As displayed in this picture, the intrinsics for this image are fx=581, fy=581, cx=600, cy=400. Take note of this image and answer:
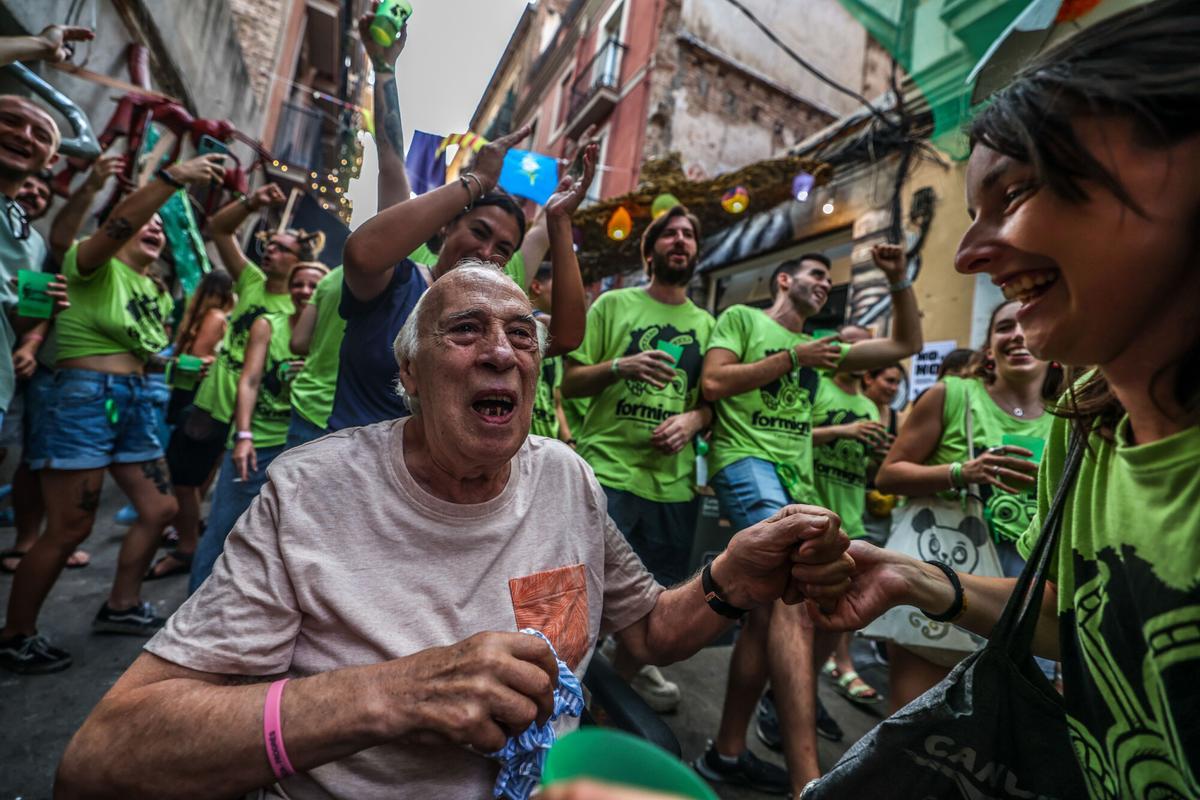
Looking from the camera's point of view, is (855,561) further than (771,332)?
No

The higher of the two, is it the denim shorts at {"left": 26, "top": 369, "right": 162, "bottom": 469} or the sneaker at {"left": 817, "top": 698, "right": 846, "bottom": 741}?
the denim shorts at {"left": 26, "top": 369, "right": 162, "bottom": 469}

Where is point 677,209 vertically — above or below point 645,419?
above

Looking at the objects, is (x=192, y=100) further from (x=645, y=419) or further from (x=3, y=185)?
(x=645, y=419)

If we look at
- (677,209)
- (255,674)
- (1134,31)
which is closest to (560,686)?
(255,674)

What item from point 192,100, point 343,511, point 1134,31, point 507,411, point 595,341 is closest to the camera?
point 1134,31

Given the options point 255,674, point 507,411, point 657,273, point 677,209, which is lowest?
point 255,674

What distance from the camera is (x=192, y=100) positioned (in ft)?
25.8

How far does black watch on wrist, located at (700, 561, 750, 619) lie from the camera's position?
1.39 metres

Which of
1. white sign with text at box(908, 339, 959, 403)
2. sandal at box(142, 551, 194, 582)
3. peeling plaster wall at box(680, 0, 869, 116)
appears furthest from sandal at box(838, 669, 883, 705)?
peeling plaster wall at box(680, 0, 869, 116)

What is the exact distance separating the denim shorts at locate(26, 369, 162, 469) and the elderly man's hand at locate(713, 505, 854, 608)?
10.2 feet

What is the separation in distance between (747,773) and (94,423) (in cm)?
344

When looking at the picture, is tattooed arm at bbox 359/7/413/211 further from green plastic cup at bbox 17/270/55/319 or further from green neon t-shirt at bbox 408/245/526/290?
green plastic cup at bbox 17/270/55/319

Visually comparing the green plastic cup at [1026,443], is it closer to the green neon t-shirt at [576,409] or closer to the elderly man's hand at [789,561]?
the elderly man's hand at [789,561]

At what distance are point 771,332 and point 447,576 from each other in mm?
2341
